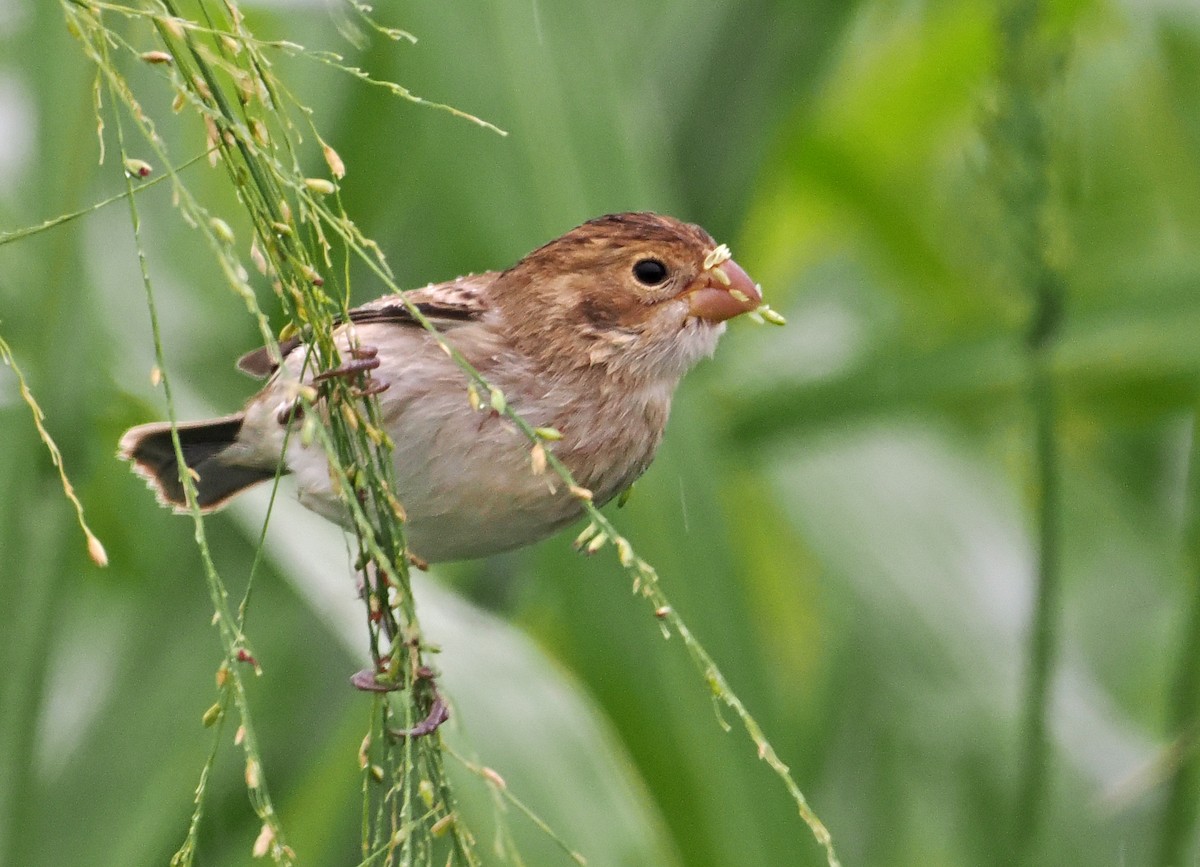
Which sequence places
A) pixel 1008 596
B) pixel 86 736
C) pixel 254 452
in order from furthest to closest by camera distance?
1. pixel 1008 596
2. pixel 86 736
3. pixel 254 452

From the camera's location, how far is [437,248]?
286 cm

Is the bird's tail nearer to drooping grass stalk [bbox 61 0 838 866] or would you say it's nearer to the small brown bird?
the small brown bird

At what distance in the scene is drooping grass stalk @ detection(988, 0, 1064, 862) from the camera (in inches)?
79.0

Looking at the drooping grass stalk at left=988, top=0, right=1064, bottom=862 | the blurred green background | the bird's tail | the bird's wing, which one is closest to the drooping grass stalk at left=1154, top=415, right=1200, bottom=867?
the blurred green background

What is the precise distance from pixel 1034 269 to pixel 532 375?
686 mm

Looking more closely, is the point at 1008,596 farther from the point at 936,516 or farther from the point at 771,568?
the point at 771,568

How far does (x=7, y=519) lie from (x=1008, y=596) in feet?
7.45

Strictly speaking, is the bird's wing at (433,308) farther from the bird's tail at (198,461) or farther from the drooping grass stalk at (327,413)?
the drooping grass stalk at (327,413)

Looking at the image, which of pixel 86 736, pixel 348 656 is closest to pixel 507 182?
pixel 348 656

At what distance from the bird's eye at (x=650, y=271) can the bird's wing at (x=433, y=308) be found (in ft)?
0.75

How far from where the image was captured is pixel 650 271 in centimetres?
221

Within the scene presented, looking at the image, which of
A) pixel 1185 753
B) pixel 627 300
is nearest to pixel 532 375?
pixel 627 300

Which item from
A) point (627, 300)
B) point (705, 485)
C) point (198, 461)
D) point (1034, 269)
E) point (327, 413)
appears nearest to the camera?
point (327, 413)

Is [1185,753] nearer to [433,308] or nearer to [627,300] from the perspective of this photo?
[627,300]
